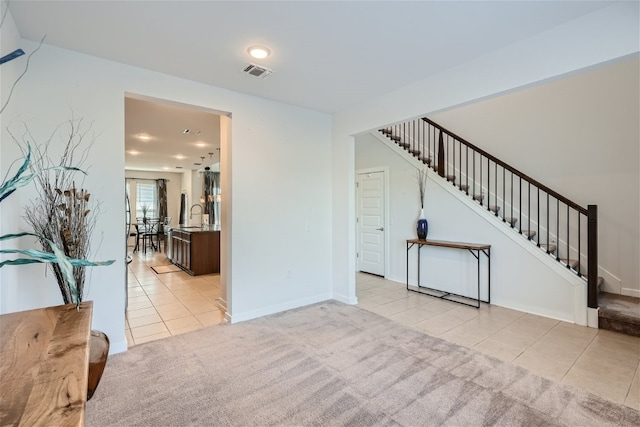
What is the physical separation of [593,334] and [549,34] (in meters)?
3.01

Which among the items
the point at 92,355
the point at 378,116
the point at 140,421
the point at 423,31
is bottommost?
the point at 140,421

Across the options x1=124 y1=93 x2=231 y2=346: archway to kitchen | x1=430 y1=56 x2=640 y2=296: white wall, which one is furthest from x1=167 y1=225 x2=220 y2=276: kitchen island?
x1=430 y1=56 x2=640 y2=296: white wall

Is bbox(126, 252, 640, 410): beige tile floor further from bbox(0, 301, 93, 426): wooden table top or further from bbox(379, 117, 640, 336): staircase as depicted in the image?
bbox(0, 301, 93, 426): wooden table top

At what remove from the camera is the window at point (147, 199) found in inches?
460

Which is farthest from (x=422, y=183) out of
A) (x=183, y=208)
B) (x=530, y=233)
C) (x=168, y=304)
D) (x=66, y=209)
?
(x=183, y=208)

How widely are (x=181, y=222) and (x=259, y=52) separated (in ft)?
34.5

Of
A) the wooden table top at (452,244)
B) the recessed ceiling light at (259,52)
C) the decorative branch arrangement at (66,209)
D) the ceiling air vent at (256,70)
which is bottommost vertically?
the wooden table top at (452,244)

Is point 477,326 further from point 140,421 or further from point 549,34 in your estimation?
point 140,421

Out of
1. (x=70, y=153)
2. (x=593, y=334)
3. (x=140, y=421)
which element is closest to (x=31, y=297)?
(x=70, y=153)

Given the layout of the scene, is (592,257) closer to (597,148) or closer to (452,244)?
(452,244)

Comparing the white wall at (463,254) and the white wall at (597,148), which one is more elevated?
the white wall at (597,148)

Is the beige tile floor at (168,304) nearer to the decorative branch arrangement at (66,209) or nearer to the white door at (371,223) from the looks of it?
the decorative branch arrangement at (66,209)

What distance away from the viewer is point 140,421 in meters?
1.95

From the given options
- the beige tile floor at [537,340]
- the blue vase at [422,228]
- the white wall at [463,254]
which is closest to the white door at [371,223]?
the white wall at [463,254]
